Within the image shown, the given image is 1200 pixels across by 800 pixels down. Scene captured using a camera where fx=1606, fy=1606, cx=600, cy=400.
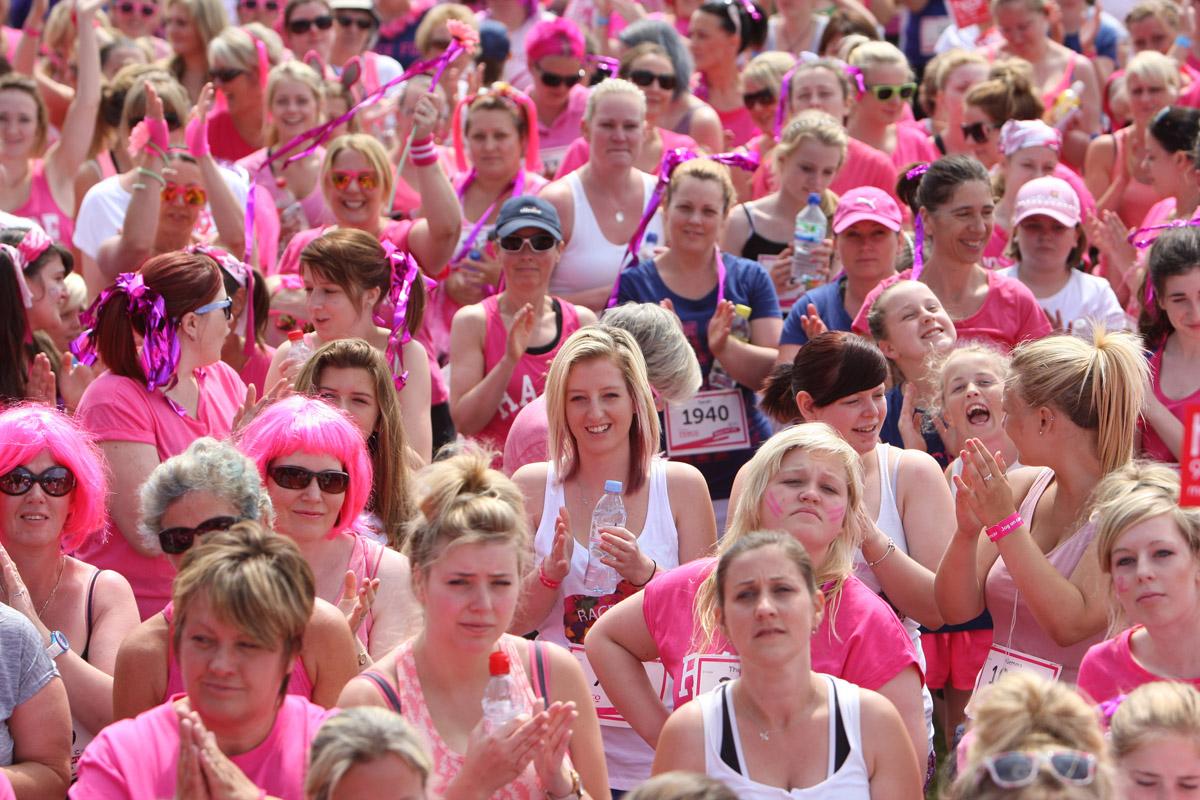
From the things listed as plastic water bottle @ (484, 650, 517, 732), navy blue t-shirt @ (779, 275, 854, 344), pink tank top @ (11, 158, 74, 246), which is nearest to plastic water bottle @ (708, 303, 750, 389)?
navy blue t-shirt @ (779, 275, 854, 344)

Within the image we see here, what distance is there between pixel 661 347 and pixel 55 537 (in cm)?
201

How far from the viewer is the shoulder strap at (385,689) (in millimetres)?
3389

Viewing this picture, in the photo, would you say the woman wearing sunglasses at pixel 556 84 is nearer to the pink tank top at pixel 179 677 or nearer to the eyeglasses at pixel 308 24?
Result: the eyeglasses at pixel 308 24

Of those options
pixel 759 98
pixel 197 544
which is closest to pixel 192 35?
pixel 759 98

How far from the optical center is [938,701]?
5215 millimetres

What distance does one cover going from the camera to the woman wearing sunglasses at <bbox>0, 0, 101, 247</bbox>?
7.57 m

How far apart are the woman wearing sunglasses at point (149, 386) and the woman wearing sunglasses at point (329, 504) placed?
1.83 ft

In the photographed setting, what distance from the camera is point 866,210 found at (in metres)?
6.11

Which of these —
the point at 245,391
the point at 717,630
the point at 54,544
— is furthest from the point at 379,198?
the point at 717,630

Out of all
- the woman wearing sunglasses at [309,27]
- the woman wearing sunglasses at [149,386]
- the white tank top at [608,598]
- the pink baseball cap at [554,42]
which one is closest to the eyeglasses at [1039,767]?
the white tank top at [608,598]

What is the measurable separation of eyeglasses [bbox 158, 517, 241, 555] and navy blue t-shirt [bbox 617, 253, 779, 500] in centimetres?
233

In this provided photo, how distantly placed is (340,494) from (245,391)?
129 cm

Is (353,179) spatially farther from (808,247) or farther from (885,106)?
(885,106)

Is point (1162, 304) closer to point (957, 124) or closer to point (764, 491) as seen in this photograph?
point (764, 491)
